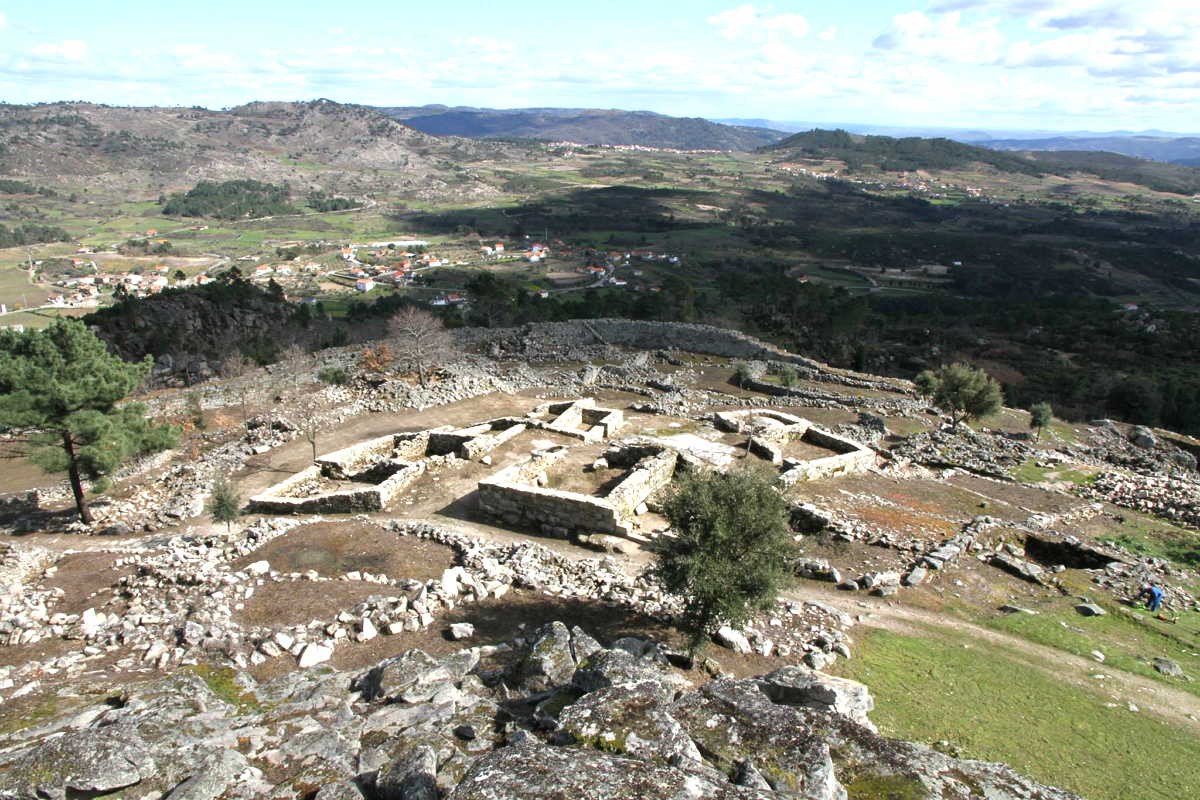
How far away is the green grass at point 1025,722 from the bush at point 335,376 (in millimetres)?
28614

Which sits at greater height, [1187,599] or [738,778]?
[738,778]

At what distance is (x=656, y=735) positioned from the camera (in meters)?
7.70

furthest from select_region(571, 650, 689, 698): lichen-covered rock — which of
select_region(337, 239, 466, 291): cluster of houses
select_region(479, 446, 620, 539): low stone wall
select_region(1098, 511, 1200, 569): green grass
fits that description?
select_region(337, 239, 466, 291): cluster of houses

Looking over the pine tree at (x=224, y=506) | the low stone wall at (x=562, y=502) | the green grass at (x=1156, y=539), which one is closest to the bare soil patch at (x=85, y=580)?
the pine tree at (x=224, y=506)

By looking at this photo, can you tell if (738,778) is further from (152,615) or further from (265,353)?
(265,353)

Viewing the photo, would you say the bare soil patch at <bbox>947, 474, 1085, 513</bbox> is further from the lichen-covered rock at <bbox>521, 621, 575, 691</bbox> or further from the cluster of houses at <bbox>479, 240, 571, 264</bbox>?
the cluster of houses at <bbox>479, 240, 571, 264</bbox>

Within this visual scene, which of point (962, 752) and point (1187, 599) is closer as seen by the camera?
point (962, 752)

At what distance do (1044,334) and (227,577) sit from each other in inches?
3516

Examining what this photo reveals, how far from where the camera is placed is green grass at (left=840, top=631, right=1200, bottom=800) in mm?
10602

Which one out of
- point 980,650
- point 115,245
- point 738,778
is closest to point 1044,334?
point 980,650

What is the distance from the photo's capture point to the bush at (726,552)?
488 inches

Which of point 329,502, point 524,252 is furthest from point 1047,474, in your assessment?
point 524,252

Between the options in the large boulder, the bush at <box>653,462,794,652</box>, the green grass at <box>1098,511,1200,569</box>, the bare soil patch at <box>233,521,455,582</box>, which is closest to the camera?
the large boulder

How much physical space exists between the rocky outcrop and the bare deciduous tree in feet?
82.2
